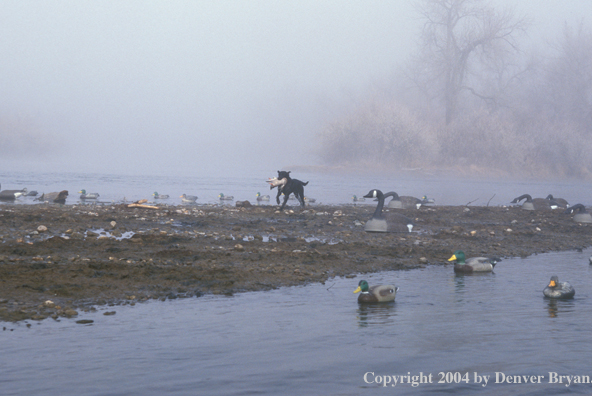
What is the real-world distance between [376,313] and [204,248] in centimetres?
557

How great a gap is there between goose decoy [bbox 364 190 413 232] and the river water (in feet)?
25.1

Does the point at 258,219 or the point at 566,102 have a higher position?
the point at 566,102

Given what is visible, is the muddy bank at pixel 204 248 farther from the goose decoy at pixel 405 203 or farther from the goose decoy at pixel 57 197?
the goose decoy at pixel 57 197

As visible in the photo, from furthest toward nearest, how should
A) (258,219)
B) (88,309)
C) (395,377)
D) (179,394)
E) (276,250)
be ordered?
(258,219), (276,250), (88,309), (395,377), (179,394)

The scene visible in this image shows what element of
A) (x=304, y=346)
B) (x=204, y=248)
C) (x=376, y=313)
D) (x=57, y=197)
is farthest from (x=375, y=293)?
(x=57, y=197)

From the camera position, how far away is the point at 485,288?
1058cm

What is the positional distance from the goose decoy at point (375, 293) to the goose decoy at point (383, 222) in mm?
8321

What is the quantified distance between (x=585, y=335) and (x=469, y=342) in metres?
1.74

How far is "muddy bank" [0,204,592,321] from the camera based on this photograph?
909 cm

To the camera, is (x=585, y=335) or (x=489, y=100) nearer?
(x=585, y=335)

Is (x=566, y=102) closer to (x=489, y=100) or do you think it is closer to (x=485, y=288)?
(x=489, y=100)

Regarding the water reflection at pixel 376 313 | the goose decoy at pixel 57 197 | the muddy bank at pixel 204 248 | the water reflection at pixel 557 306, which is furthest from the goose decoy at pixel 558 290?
the goose decoy at pixel 57 197

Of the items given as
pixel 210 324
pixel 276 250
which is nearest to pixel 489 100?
pixel 276 250

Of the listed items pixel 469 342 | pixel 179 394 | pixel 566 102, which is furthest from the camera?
pixel 566 102
